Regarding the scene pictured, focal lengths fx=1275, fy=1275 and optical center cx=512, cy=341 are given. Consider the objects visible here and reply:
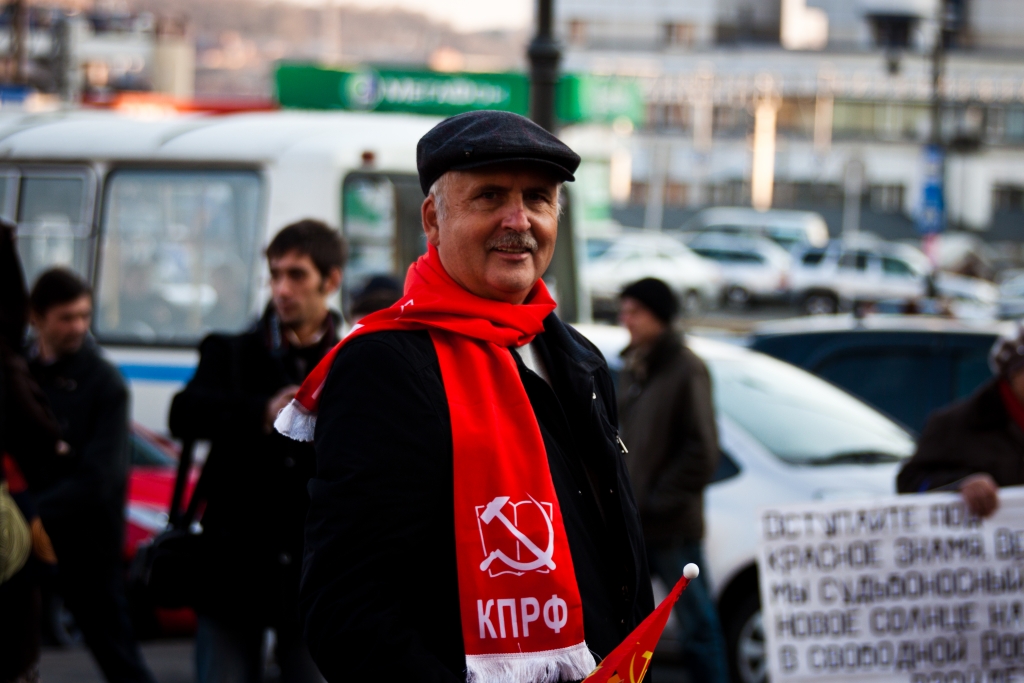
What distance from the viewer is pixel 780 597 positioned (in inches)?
186

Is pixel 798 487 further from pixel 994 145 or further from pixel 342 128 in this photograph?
pixel 994 145

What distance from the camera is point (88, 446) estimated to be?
5004 millimetres

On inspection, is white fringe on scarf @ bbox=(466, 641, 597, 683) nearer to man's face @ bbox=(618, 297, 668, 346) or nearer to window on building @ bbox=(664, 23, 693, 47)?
man's face @ bbox=(618, 297, 668, 346)

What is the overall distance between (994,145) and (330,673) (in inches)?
2186

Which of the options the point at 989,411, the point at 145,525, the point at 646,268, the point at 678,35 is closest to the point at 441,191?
the point at 989,411

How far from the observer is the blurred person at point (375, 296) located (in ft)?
15.9

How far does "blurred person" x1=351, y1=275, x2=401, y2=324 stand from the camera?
484cm

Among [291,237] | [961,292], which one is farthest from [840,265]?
[291,237]

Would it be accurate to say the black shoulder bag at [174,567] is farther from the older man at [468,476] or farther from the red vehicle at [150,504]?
the red vehicle at [150,504]

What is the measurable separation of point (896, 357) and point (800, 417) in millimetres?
1547

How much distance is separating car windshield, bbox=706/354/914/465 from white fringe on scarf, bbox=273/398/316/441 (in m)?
4.28

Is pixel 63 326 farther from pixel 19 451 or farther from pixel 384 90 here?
pixel 384 90

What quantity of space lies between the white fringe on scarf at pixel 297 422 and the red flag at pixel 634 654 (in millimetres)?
669

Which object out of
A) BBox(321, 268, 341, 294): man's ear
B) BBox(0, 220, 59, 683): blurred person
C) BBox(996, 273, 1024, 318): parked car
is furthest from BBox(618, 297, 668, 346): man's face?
BBox(996, 273, 1024, 318): parked car
